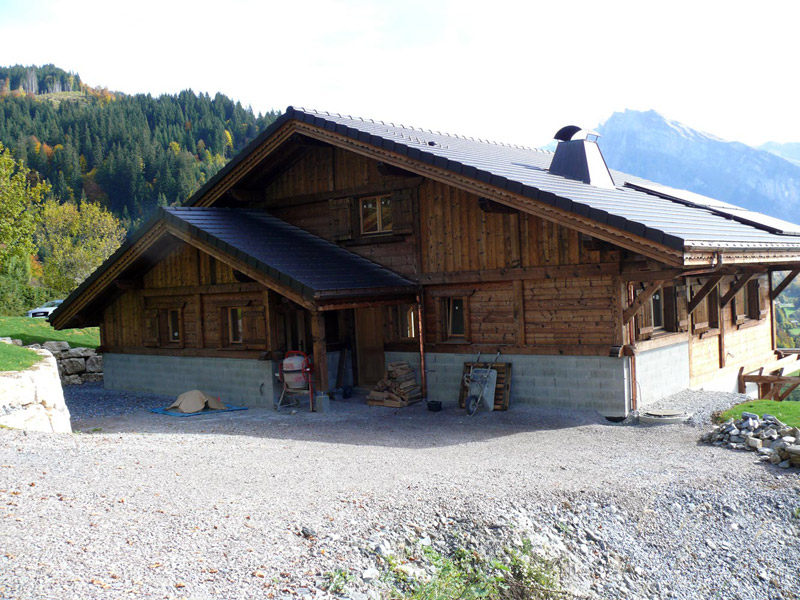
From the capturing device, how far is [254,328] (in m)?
16.7

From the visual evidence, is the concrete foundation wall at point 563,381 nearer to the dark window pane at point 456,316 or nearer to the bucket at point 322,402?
the dark window pane at point 456,316

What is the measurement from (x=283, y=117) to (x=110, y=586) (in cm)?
1378

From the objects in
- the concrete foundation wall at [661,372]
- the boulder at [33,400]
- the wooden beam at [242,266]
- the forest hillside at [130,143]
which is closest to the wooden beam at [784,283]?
the concrete foundation wall at [661,372]

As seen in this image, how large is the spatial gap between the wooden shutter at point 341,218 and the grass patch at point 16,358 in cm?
738

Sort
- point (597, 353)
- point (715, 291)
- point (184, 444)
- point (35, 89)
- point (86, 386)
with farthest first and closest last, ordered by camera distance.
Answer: point (35, 89), point (86, 386), point (715, 291), point (597, 353), point (184, 444)

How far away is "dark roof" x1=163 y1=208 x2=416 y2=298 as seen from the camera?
14766 mm

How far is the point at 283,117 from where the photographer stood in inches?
686

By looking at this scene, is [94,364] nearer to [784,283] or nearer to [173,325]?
[173,325]

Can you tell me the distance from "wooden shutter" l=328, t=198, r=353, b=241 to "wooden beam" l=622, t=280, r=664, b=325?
7.14 m

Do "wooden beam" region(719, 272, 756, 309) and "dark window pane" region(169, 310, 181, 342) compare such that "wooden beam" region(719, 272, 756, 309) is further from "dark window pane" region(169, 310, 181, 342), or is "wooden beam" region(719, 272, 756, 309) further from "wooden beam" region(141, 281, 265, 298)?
"dark window pane" region(169, 310, 181, 342)

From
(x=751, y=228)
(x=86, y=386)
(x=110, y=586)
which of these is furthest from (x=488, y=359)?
(x=86, y=386)

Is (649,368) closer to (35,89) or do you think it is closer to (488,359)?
(488,359)

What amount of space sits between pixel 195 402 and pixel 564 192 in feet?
31.3

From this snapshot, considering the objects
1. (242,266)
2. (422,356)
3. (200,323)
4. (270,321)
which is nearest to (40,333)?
(200,323)
